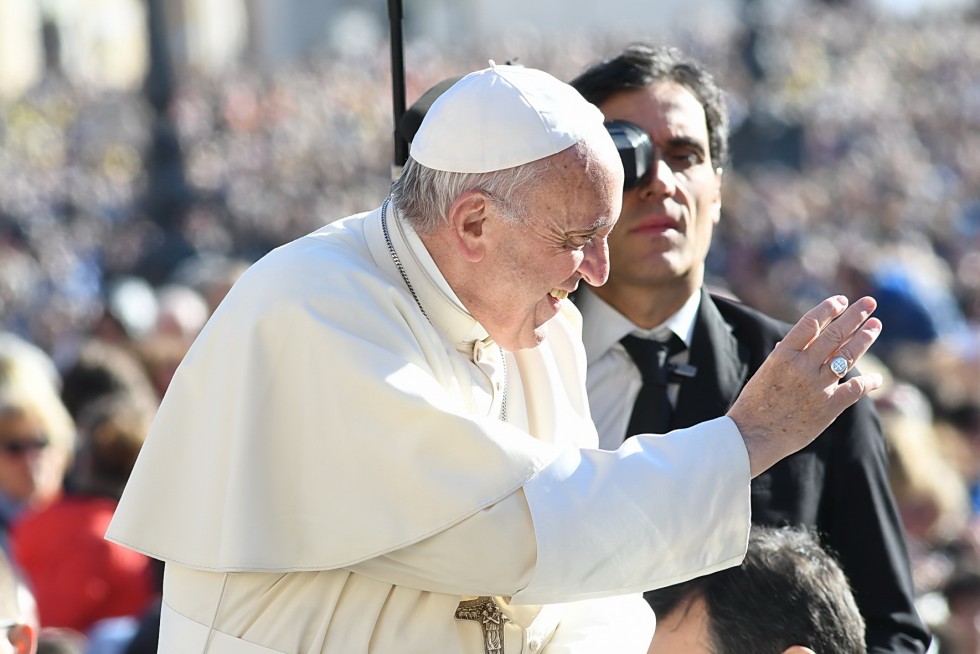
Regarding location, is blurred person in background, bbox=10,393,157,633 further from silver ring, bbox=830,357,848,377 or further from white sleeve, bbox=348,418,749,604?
silver ring, bbox=830,357,848,377

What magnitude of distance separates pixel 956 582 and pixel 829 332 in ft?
7.36

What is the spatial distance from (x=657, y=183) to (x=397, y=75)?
56 cm

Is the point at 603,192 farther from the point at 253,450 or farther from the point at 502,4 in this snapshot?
the point at 502,4

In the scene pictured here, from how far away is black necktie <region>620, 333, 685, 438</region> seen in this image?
328cm

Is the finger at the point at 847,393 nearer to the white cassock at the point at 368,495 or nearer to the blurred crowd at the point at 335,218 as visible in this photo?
the white cassock at the point at 368,495

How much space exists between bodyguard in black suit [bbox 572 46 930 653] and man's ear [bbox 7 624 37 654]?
118cm

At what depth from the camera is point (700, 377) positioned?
331 centimetres

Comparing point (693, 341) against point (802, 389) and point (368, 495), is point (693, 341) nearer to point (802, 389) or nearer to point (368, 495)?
point (802, 389)

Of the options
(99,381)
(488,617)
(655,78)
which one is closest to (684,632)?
(488,617)

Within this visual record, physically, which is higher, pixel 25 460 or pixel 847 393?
pixel 847 393

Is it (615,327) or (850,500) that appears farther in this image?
(615,327)

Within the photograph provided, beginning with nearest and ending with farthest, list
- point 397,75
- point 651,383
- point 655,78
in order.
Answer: point 397,75, point 651,383, point 655,78

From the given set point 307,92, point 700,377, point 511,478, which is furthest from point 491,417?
point 307,92

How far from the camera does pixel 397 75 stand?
3.17 meters
